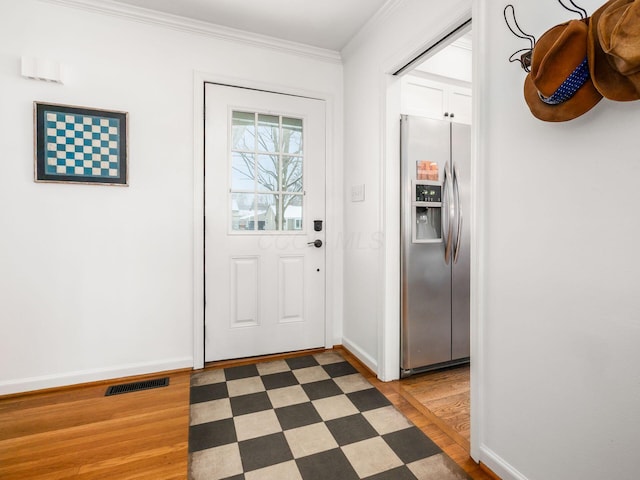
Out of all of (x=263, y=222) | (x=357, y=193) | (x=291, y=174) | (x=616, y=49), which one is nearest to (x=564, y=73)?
(x=616, y=49)

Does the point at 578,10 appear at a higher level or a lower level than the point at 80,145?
higher

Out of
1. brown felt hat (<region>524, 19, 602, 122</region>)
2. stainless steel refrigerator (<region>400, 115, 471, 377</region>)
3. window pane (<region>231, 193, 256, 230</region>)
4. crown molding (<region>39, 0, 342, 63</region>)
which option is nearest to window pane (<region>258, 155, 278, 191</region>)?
window pane (<region>231, 193, 256, 230</region>)

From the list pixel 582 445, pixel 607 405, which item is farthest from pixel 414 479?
pixel 607 405

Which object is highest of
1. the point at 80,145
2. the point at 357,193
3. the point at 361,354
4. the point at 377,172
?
the point at 80,145

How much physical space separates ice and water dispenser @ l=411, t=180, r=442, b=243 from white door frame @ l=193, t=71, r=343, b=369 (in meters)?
0.75

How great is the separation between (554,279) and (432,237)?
3.91 feet

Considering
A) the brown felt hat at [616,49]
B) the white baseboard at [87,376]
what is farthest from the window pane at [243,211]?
the brown felt hat at [616,49]

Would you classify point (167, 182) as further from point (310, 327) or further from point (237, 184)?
point (310, 327)

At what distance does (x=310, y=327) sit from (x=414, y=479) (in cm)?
150

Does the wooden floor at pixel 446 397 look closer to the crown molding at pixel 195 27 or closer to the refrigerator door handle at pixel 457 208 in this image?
the refrigerator door handle at pixel 457 208

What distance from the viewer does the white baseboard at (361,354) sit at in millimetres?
2393

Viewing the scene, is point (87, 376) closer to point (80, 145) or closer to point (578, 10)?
point (80, 145)

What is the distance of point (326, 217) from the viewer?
9.22ft

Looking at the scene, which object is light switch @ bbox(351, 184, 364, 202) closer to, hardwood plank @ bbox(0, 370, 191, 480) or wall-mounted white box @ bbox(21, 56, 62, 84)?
Answer: hardwood plank @ bbox(0, 370, 191, 480)
